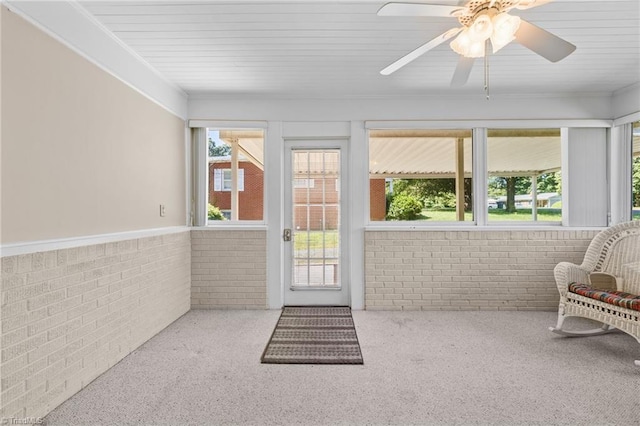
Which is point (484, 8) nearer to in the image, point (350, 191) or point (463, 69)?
point (463, 69)

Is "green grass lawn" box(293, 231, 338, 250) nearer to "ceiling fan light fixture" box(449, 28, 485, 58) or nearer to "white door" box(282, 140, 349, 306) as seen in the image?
"white door" box(282, 140, 349, 306)

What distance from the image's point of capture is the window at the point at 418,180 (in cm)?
412

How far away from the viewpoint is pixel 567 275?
3.12 m

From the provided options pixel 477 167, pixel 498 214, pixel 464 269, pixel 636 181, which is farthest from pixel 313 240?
pixel 636 181

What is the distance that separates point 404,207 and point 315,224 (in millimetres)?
1073

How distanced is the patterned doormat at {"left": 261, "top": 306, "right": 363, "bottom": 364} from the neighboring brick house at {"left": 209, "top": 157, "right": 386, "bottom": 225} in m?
1.01

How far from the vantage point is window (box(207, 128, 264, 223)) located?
4172 millimetres

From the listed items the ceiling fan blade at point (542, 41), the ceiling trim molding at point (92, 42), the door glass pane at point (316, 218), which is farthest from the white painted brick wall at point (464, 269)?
the ceiling trim molding at point (92, 42)

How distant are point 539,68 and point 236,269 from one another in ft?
12.1

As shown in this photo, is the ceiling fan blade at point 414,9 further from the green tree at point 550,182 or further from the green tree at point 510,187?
the green tree at point 550,182

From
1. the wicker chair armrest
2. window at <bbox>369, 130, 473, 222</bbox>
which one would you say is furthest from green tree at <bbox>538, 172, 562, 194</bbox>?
the wicker chair armrest

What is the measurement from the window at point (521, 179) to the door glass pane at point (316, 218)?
1.84 metres

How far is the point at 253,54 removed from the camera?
9.64 feet

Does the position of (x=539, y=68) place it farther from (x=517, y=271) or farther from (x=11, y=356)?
(x=11, y=356)
